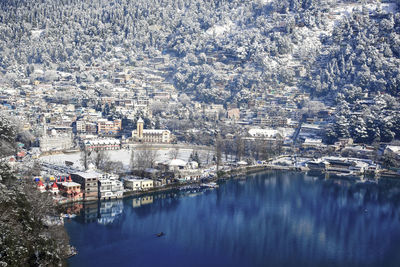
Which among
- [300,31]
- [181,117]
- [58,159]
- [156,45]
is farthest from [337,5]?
[58,159]

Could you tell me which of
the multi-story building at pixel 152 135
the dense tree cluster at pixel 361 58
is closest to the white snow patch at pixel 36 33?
the multi-story building at pixel 152 135

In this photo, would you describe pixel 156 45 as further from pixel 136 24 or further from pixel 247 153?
pixel 247 153

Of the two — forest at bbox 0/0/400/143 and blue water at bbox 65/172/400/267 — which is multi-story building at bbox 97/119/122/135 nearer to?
forest at bbox 0/0/400/143

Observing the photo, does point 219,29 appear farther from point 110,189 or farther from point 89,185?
point 89,185

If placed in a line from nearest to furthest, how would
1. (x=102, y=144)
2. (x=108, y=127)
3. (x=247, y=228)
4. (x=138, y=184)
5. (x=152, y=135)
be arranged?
1. (x=247, y=228)
2. (x=138, y=184)
3. (x=102, y=144)
4. (x=152, y=135)
5. (x=108, y=127)

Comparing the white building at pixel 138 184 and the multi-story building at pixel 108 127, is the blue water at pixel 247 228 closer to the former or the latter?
the white building at pixel 138 184

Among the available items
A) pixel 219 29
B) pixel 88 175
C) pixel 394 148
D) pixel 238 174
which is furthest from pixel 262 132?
pixel 219 29
